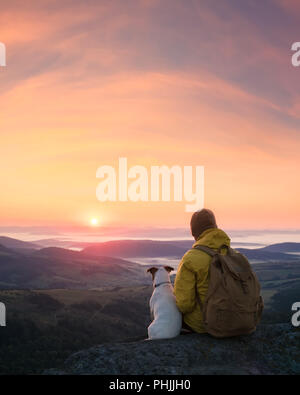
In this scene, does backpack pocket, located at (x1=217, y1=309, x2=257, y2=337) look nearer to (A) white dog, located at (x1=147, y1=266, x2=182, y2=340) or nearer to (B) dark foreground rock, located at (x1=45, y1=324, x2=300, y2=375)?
(B) dark foreground rock, located at (x1=45, y1=324, x2=300, y2=375)

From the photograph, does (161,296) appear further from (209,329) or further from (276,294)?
(276,294)

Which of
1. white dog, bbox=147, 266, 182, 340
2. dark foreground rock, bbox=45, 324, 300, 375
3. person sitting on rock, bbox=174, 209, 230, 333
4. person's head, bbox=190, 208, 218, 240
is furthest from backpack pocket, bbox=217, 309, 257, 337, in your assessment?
person's head, bbox=190, 208, 218, 240

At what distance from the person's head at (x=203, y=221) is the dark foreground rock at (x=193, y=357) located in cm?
216

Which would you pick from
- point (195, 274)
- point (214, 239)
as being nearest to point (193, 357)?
point (195, 274)

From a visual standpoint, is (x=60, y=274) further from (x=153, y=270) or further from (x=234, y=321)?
(x=234, y=321)

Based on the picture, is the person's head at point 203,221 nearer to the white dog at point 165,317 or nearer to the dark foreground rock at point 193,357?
the white dog at point 165,317

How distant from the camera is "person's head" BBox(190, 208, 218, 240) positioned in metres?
8.04

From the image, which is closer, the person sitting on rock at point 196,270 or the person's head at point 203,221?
the person sitting on rock at point 196,270

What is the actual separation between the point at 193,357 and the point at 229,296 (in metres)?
1.28

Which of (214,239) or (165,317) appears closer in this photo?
(214,239)

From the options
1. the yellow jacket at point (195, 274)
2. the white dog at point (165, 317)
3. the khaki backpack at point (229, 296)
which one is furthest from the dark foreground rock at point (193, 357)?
the yellow jacket at point (195, 274)

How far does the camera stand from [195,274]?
7.68m

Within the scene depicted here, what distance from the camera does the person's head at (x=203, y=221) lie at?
804 cm

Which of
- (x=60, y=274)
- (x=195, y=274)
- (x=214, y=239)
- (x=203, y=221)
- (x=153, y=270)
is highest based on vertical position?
(x=203, y=221)
